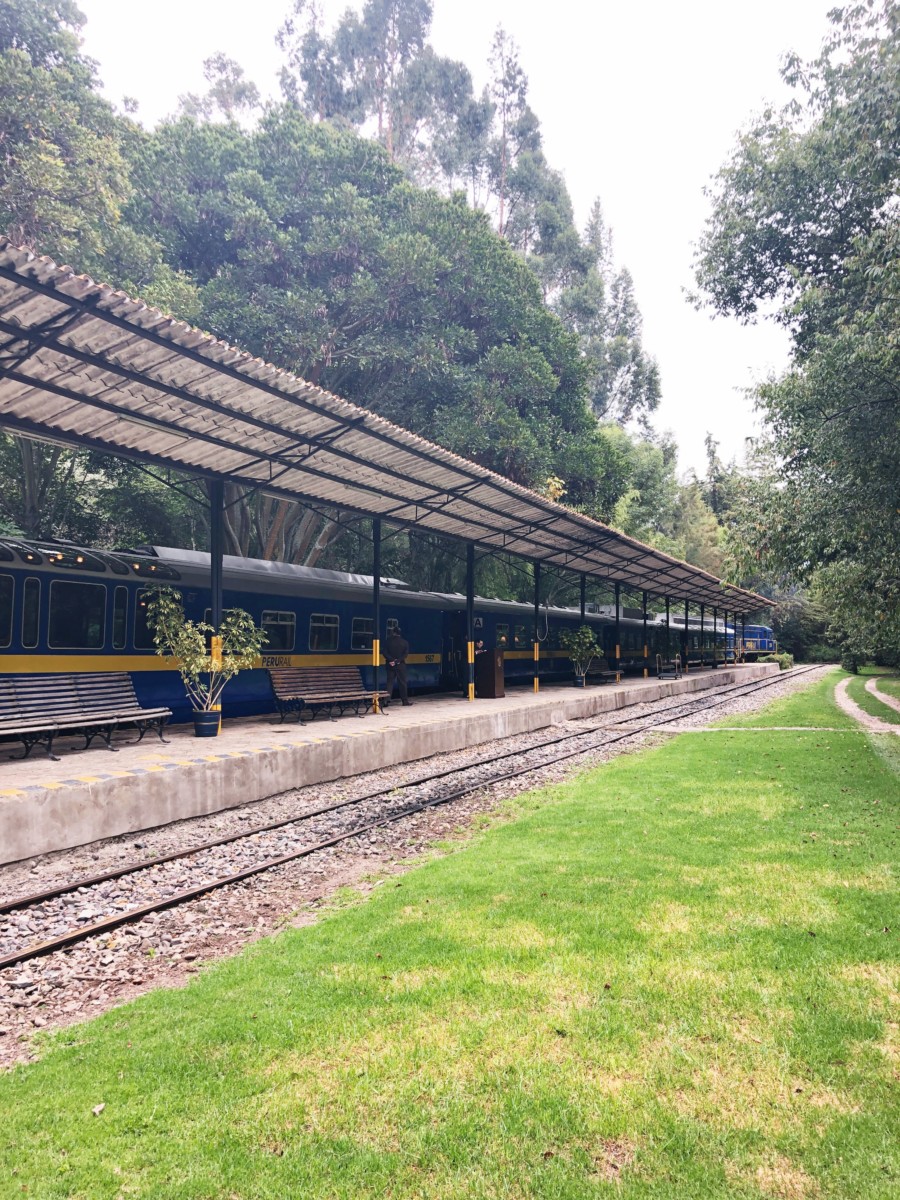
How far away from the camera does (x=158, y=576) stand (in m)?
12.2

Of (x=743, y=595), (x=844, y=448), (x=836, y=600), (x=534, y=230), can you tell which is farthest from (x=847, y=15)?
(x=534, y=230)

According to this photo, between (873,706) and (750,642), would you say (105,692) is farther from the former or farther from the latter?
(750,642)

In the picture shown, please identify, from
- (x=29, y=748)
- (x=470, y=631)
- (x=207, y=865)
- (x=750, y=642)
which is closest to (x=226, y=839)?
(x=207, y=865)

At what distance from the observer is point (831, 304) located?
13.4 m

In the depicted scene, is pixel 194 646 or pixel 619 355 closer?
pixel 194 646

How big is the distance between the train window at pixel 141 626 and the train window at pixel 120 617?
185mm

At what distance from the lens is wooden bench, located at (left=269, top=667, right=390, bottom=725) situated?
13997 millimetres

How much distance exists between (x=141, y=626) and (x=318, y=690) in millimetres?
3942

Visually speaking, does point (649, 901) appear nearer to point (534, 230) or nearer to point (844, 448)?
point (844, 448)

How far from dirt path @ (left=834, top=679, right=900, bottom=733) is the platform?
806 centimetres

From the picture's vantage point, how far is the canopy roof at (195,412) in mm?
7352

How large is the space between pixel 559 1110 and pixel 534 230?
48.2 meters

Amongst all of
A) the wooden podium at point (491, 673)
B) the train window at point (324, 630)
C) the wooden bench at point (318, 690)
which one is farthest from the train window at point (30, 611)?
the wooden podium at point (491, 673)

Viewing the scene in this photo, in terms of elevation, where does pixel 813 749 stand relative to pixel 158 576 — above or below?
below
